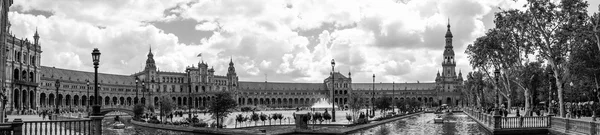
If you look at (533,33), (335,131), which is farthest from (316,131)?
(533,33)

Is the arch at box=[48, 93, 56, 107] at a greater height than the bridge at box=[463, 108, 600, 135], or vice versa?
the bridge at box=[463, 108, 600, 135]

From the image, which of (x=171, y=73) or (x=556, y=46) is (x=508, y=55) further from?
(x=171, y=73)

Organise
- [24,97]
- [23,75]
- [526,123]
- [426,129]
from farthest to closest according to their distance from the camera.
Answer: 1. [23,75]
2. [24,97]
3. [426,129]
4. [526,123]

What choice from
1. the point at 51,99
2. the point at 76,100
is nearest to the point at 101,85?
the point at 76,100

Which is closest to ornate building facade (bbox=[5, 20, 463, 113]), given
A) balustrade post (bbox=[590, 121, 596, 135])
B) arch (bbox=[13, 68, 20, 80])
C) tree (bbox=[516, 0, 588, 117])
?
arch (bbox=[13, 68, 20, 80])

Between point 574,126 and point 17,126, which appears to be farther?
point 574,126

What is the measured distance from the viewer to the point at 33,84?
96.6 m

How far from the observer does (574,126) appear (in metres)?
29.4

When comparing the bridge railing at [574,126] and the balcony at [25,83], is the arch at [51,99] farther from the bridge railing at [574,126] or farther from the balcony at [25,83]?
the bridge railing at [574,126]

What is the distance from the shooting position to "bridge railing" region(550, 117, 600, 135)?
A: 2614cm

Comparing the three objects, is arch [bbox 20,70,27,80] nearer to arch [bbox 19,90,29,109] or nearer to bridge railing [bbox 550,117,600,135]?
arch [bbox 19,90,29,109]

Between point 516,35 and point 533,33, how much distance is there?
2.72 m

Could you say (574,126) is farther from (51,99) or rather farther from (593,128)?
(51,99)

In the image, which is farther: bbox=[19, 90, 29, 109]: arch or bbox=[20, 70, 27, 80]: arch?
bbox=[20, 70, 27, 80]: arch
